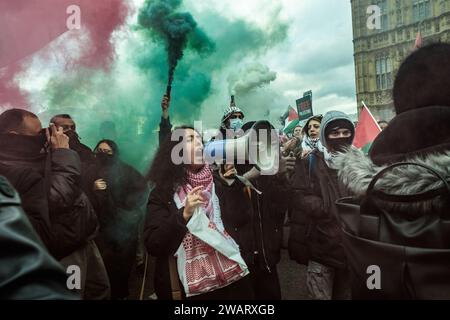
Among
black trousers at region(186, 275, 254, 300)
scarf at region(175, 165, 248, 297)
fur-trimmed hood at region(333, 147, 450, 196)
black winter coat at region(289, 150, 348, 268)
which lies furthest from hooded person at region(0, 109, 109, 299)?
fur-trimmed hood at region(333, 147, 450, 196)

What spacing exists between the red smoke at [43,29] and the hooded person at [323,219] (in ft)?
5.00

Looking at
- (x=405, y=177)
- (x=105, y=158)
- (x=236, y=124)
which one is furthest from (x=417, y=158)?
(x=105, y=158)

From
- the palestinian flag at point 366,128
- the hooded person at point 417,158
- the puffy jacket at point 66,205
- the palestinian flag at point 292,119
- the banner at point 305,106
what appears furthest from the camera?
the palestinian flag at point 292,119

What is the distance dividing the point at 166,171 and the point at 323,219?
3.47 feet

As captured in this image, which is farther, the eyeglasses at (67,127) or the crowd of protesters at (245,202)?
the eyeglasses at (67,127)

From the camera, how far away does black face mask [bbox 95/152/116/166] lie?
8.61 feet

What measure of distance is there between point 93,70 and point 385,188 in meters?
1.95

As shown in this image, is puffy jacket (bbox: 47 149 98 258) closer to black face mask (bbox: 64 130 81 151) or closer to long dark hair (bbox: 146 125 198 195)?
black face mask (bbox: 64 130 81 151)

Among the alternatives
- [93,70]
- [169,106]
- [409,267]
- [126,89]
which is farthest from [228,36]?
[409,267]

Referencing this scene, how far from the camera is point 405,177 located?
1.20 meters

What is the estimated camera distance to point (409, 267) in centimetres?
114

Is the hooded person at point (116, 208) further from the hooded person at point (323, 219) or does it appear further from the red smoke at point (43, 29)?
the hooded person at point (323, 219)

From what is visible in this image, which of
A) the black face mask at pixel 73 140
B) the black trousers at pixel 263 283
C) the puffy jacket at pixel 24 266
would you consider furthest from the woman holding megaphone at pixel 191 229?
the puffy jacket at pixel 24 266

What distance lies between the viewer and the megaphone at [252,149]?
7.30 ft
